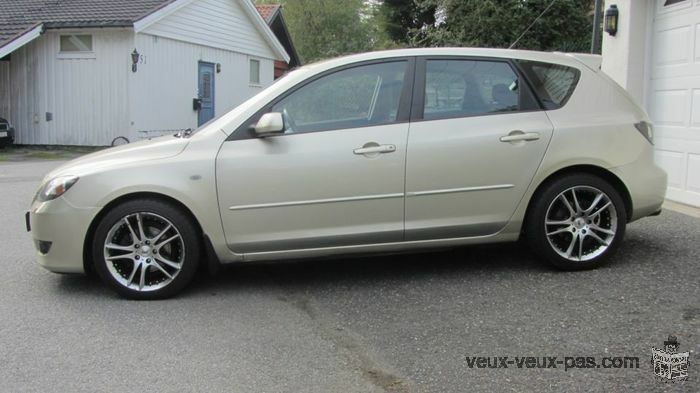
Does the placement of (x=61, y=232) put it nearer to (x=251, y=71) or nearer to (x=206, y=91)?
(x=206, y=91)

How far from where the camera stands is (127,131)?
16.8 meters

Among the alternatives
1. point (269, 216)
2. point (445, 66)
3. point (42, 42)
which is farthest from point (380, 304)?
point (42, 42)

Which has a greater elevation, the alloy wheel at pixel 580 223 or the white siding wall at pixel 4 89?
the white siding wall at pixel 4 89

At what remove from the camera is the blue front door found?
19859 mm

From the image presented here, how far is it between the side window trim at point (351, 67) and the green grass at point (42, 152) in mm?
12087

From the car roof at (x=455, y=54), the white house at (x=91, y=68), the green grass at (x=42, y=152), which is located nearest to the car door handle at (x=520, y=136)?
the car roof at (x=455, y=54)

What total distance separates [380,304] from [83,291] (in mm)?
2189

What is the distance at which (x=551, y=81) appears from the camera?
4957 mm

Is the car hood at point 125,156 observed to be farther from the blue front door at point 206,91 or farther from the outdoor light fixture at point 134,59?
the blue front door at point 206,91

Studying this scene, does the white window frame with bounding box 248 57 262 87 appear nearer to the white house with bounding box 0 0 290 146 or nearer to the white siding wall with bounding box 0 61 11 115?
the white house with bounding box 0 0 290 146

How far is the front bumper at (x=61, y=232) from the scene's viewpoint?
4438 mm

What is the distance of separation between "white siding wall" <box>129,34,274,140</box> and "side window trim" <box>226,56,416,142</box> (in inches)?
504

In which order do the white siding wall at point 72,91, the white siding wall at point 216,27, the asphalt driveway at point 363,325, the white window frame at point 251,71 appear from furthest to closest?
the white window frame at point 251,71, the white siding wall at point 216,27, the white siding wall at point 72,91, the asphalt driveway at point 363,325

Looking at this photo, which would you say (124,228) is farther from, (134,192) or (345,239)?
(345,239)
